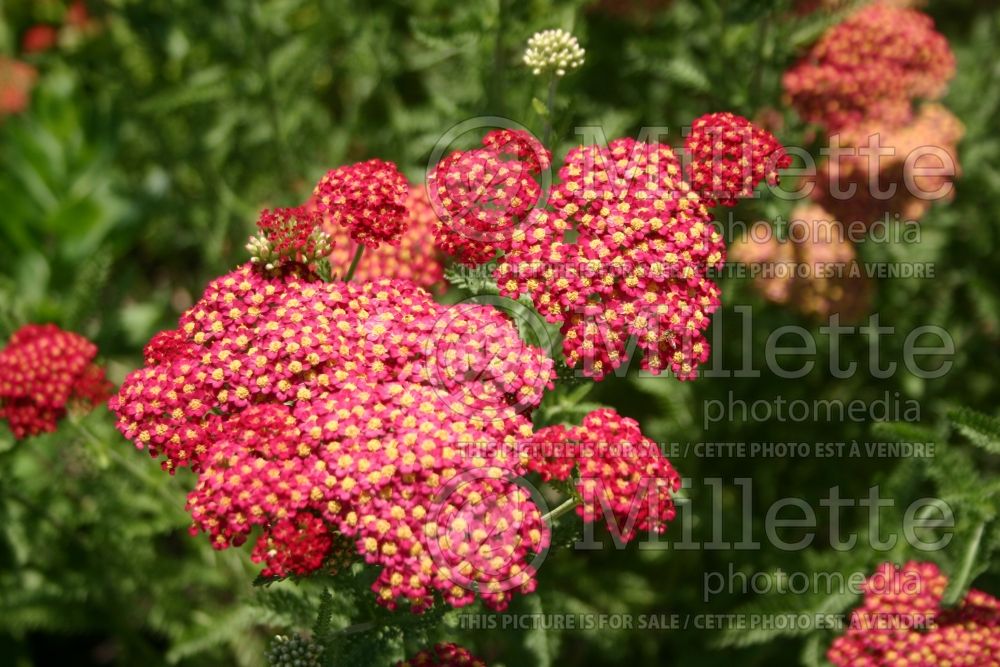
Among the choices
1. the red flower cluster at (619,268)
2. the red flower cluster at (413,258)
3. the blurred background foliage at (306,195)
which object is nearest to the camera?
the red flower cluster at (619,268)

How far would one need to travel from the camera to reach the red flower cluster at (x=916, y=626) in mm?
3340

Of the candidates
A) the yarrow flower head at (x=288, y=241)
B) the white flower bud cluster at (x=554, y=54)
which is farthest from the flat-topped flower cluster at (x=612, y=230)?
the yarrow flower head at (x=288, y=241)

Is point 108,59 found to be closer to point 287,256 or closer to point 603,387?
point 287,256

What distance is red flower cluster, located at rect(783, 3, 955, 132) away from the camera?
14.7ft

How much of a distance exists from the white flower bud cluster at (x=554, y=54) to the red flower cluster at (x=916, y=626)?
2.48 metres

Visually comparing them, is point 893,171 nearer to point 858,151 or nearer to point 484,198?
point 858,151

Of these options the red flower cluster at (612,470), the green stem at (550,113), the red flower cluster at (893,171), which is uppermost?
the red flower cluster at (893,171)

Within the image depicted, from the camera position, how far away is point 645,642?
514 centimetres

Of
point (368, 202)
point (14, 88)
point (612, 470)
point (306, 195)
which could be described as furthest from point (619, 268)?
point (14, 88)

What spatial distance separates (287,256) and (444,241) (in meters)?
0.63

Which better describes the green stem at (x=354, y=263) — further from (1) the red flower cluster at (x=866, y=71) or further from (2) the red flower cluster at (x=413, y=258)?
(1) the red flower cluster at (x=866, y=71)

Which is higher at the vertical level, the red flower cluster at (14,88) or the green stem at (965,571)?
the red flower cluster at (14,88)

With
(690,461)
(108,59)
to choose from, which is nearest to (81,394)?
(108,59)

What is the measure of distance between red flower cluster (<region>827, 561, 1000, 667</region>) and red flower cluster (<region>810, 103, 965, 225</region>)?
6.39 ft
